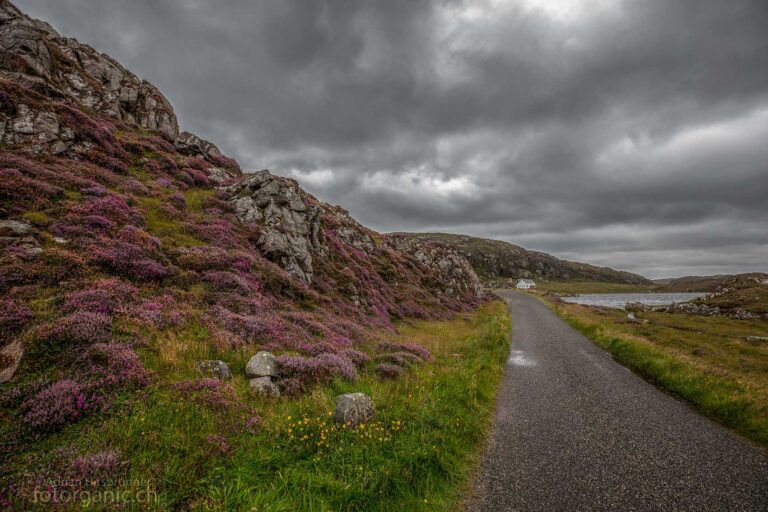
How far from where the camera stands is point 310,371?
350 inches

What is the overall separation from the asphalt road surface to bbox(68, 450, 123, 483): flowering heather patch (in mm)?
6036

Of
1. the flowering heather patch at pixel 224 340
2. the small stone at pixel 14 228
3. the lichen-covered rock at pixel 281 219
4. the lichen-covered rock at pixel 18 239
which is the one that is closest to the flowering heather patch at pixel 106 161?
the lichen-covered rock at pixel 281 219

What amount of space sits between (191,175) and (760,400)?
34.4 meters

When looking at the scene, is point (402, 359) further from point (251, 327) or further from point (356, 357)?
point (251, 327)

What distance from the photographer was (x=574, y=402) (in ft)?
34.4

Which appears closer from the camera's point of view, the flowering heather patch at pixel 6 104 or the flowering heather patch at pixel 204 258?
the flowering heather patch at pixel 204 258

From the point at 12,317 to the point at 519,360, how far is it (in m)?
19.8

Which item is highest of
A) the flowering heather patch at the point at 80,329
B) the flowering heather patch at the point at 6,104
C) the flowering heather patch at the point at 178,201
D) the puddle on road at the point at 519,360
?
the flowering heather patch at the point at 6,104

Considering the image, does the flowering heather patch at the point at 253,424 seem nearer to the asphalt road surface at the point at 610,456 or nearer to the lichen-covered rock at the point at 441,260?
the asphalt road surface at the point at 610,456

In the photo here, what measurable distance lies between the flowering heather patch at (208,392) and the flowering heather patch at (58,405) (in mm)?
1347

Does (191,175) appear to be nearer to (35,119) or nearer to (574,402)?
(35,119)

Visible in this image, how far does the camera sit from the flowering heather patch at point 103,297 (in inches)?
330

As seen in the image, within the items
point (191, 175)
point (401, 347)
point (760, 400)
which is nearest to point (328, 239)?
point (191, 175)

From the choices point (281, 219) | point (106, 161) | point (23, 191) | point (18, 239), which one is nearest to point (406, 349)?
point (281, 219)
